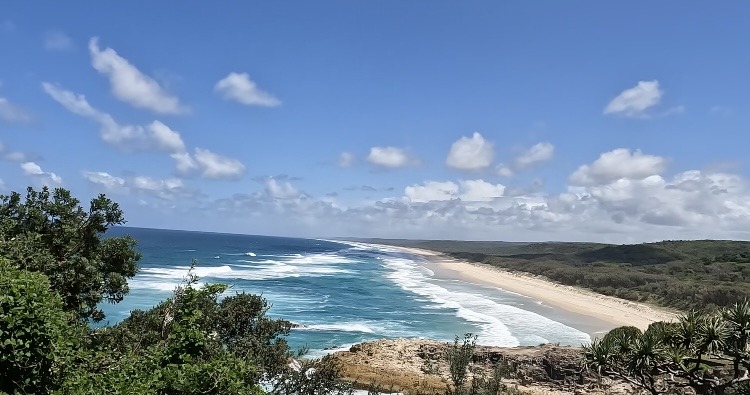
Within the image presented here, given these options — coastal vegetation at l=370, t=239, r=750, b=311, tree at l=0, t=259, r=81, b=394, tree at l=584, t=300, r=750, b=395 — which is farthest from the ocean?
tree at l=0, t=259, r=81, b=394

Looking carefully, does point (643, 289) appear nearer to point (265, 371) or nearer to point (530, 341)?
point (530, 341)

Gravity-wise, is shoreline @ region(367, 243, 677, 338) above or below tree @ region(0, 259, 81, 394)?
below

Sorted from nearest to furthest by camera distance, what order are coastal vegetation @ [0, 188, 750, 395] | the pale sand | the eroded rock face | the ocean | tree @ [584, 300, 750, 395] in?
coastal vegetation @ [0, 188, 750, 395] < tree @ [584, 300, 750, 395] < the eroded rock face < the ocean < the pale sand

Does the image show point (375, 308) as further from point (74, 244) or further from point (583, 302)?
point (74, 244)

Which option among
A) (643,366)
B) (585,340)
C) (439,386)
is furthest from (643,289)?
(643,366)

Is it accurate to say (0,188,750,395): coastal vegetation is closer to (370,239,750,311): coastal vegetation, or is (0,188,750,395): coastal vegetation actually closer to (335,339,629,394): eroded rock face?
(335,339,629,394): eroded rock face

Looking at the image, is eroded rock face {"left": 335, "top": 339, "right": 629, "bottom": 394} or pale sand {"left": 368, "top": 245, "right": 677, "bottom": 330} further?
pale sand {"left": 368, "top": 245, "right": 677, "bottom": 330}

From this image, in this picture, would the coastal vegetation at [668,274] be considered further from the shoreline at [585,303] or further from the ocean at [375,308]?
the ocean at [375,308]
